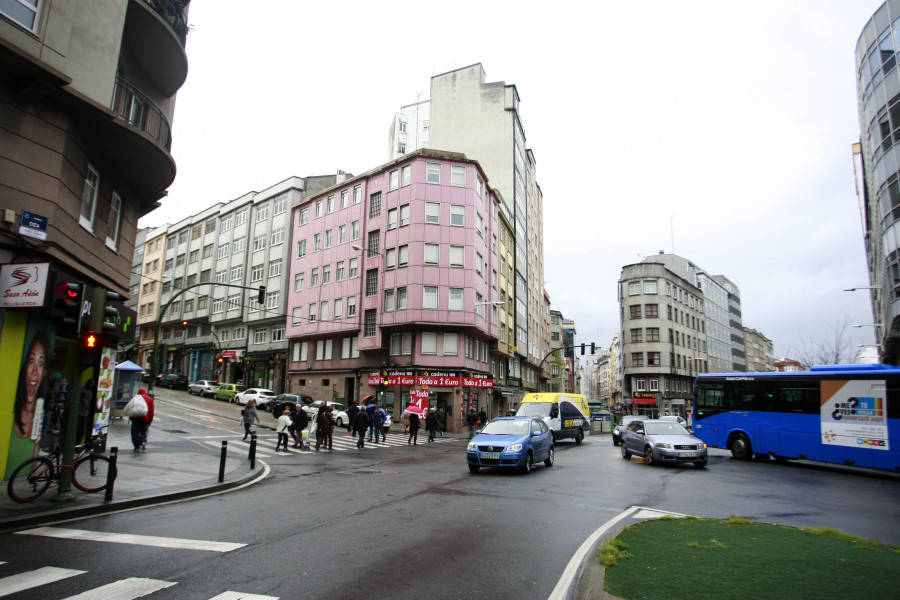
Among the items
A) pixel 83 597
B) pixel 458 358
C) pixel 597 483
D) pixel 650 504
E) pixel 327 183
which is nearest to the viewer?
pixel 83 597

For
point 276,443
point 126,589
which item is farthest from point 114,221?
point 126,589

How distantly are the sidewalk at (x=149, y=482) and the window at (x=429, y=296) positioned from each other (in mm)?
19900

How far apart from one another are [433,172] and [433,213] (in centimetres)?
328

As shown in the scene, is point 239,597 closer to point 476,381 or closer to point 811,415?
point 811,415

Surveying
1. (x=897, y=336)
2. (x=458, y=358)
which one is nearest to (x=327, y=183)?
(x=458, y=358)

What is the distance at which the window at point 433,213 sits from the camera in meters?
38.2

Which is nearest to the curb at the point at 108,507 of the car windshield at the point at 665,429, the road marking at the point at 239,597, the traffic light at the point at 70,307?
the traffic light at the point at 70,307

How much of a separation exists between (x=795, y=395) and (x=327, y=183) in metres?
43.2

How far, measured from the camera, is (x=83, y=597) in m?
4.66

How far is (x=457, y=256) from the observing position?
3816 centimetres

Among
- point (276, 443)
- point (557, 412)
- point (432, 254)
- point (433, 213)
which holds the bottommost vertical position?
point (276, 443)

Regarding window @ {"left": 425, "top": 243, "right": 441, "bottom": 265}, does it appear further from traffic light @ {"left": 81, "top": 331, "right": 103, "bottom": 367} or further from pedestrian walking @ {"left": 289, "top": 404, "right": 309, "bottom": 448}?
traffic light @ {"left": 81, "top": 331, "right": 103, "bottom": 367}

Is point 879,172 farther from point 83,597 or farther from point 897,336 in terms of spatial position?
point 83,597

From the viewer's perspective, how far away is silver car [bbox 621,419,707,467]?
16.4m
